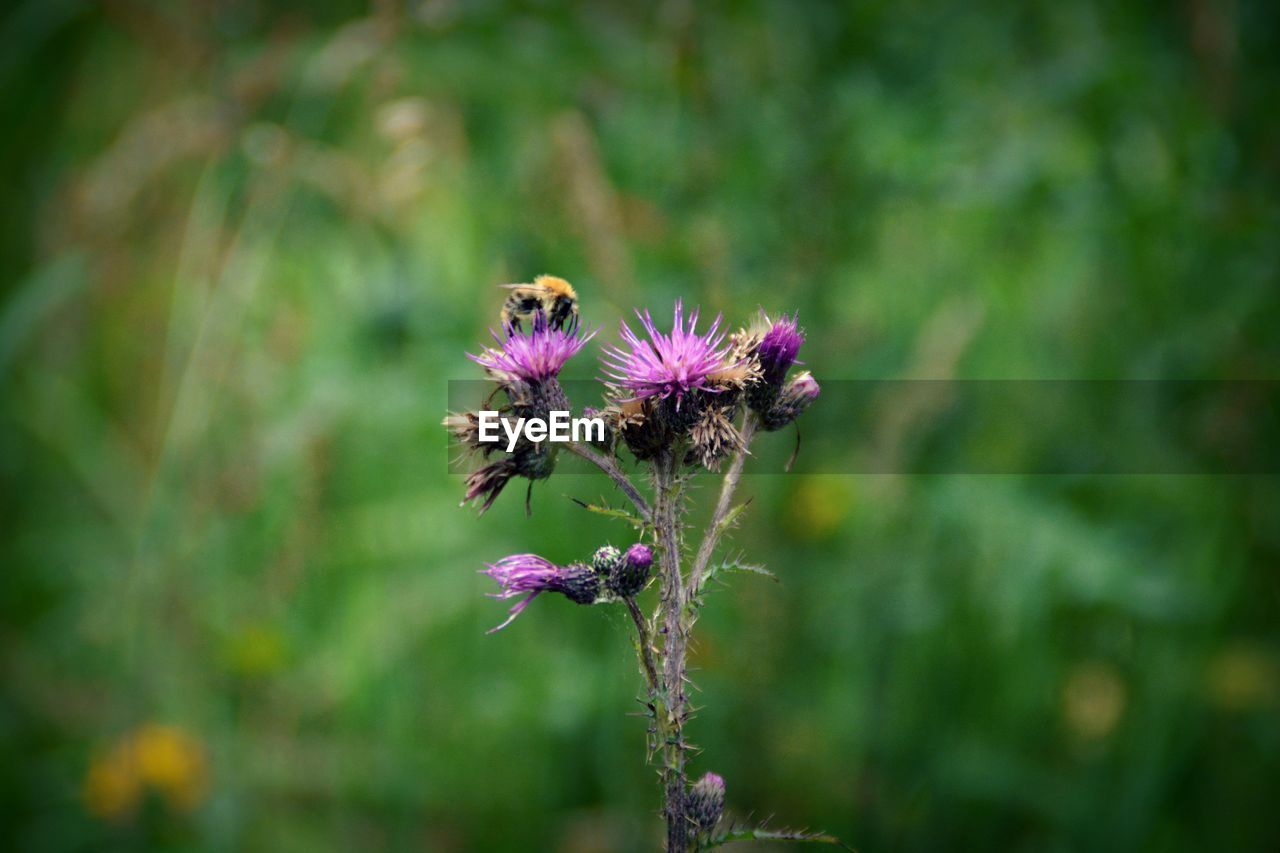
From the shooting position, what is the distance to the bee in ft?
4.47

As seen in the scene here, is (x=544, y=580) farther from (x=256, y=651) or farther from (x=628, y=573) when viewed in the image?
(x=256, y=651)

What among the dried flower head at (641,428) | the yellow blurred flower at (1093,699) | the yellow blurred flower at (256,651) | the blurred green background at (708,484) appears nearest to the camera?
the dried flower head at (641,428)

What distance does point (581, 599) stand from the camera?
114cm

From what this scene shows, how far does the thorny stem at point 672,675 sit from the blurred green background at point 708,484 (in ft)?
4.77

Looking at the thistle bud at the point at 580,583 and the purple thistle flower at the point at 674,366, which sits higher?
the purple thistle flower at the point at 674,366

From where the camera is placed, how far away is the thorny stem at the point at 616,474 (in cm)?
111

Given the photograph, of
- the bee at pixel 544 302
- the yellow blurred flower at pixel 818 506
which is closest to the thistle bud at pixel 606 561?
the bee at pixel 544 302

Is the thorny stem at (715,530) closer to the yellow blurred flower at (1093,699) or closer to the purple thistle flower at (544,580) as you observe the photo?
the purple thistle flower at (544,580)

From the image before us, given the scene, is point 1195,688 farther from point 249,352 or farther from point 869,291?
point 249,352

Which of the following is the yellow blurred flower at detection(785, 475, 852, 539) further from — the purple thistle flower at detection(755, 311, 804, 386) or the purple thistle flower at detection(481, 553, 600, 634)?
the purple thistle flower at detection(481, 553, 600, 634)

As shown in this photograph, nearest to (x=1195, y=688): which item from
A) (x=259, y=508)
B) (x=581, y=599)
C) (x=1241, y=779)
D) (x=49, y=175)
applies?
(x=1241, y=779)

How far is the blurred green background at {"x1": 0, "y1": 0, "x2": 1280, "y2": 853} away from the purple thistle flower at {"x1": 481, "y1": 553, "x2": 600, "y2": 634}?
1.43 metres

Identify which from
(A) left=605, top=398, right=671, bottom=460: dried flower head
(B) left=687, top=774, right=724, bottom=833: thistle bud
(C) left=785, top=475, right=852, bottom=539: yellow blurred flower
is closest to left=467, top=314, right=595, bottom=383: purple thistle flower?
(A) left=605, top=398, right=671, bottom=460: dried flower head

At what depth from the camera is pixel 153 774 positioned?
2.78 m
